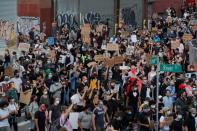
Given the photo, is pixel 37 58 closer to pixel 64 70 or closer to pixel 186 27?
pixel 64 70

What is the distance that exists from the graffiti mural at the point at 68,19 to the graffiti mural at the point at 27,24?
152cm

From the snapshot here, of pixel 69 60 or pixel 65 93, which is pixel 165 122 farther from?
pixel 69 60

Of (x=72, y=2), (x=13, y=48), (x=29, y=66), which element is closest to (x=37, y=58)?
(x=29, y=66)

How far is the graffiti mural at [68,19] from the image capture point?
136 ft

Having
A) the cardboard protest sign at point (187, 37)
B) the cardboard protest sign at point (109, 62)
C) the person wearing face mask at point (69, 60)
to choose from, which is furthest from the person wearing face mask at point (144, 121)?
the cardboard protest sign at point (187, 37)

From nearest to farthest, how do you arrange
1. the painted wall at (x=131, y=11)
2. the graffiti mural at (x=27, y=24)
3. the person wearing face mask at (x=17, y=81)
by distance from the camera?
the person wearing face mask at (x=17, y=81)
the graffiti mural at (x=27, y=24)
the painted wall at (x=131, y=11)

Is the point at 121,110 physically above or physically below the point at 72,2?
below

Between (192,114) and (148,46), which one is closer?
(192,114)

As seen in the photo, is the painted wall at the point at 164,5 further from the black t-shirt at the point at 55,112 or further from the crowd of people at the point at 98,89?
the black t-shirt at the point at 55,112

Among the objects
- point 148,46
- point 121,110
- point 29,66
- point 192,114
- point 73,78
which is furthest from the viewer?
point 148,46

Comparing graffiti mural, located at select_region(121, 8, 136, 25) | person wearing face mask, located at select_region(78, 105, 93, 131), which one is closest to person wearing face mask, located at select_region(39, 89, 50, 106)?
person wearing face mask, located at select_region(78, 105, 93, 131)

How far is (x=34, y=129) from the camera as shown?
18.1m

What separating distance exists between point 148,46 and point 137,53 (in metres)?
1.74

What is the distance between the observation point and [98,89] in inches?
814
